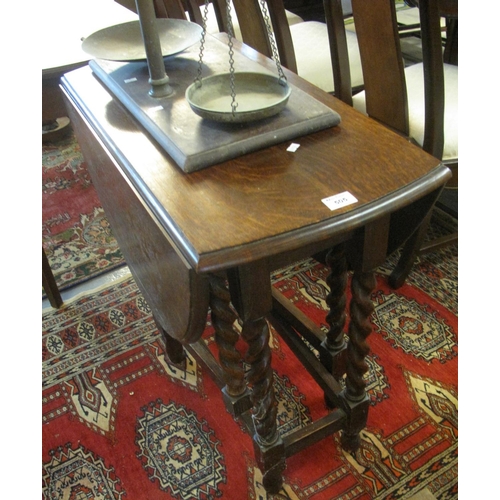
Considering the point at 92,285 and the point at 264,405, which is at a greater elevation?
the point at 264,405

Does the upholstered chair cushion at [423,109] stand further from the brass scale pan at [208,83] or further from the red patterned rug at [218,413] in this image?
the brass scale pan at [208,83]

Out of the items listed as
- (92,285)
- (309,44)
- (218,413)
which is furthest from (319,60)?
(218,413)

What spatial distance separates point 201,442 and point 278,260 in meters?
0.69

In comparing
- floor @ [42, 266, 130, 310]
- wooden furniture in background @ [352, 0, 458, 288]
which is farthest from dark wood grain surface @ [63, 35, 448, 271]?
floor @ [42, 266, 130, 310]

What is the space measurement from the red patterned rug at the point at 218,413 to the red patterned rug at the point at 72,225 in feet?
0.79

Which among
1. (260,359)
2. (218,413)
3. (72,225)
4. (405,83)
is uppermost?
(405,83)

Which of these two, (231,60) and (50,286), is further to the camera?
(50,286)

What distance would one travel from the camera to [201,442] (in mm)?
1272

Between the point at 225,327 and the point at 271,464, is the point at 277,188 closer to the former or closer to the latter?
the point at 225,327

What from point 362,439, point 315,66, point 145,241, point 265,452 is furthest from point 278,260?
point 315,66

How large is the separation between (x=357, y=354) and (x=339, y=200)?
429mm

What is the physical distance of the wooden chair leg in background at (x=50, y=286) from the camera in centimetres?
158

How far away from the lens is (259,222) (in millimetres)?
735

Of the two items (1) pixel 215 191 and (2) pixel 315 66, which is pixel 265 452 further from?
(2) pixel 315 66
